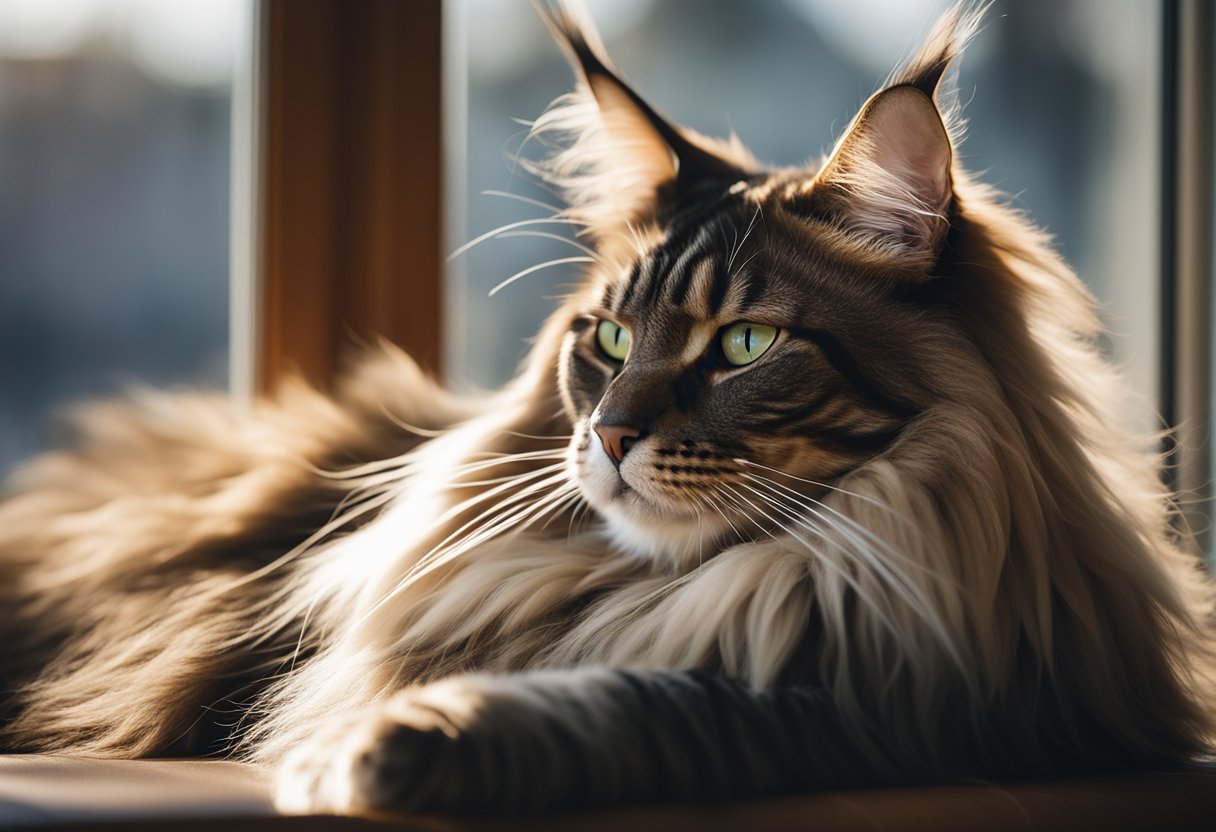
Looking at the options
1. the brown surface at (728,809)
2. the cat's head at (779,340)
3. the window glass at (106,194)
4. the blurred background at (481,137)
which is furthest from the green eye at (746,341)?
the window glass at (106,194)

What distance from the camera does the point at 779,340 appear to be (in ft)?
3.16

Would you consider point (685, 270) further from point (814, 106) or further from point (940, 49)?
point (814, 106)

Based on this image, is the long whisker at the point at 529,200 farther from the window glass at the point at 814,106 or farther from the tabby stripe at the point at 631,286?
the tabby stripe at the point at 631,286

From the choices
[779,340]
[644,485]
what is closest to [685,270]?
[779,340]

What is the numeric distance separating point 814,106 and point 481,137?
584mm

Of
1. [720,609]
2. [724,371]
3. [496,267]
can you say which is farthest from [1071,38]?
[720,609]

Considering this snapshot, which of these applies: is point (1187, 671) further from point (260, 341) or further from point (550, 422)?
point (260, 341)

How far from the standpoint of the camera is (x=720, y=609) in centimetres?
90

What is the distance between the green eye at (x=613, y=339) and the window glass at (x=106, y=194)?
897 mm

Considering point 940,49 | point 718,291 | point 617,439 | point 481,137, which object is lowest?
point 617,439

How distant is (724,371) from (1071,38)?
4.16 feet

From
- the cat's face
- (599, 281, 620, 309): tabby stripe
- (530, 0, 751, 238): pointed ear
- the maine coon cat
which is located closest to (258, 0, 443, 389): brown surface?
(530, 0, 751, 238): pointed ear

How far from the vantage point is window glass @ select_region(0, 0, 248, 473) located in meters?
1.62

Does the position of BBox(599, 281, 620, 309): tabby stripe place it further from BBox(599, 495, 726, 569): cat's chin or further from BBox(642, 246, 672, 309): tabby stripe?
BBox(599, 495, 726, 569): cat's chin
